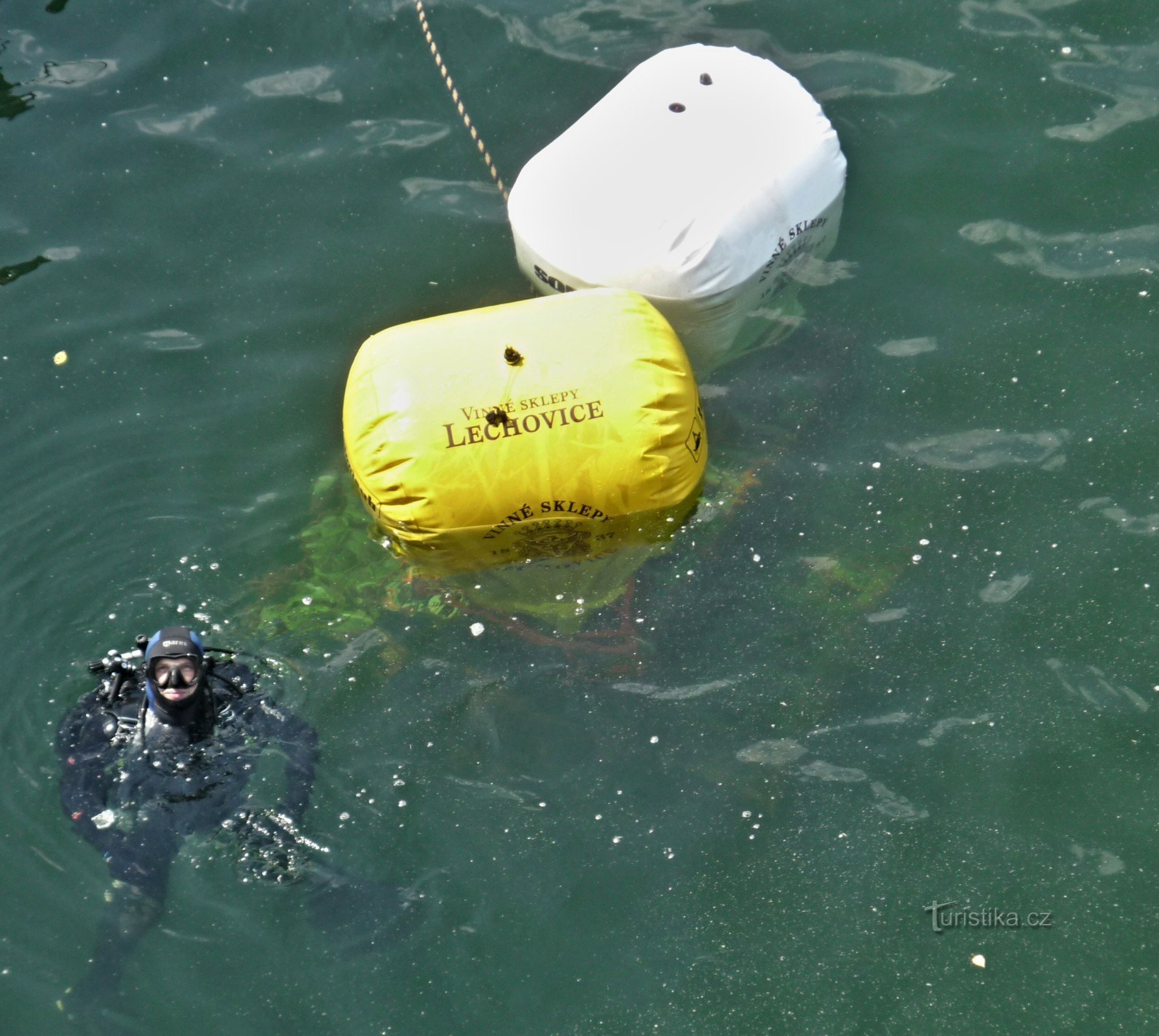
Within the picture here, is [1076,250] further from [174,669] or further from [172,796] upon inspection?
[172,796]

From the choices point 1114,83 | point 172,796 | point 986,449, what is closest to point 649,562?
point 986,449

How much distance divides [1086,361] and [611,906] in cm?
419

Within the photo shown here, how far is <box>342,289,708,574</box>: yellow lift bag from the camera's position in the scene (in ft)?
18.9

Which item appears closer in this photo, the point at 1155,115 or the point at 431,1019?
the point at 431,1019

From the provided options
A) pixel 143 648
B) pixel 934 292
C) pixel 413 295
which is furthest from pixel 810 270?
pixel 143 648

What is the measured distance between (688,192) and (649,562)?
6.46 feet

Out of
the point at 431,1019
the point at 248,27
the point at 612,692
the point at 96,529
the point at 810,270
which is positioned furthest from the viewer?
the point at 248,27

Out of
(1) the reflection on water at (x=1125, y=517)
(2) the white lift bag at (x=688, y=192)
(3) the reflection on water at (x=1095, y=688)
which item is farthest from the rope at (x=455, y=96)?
(3) the reflection on water at (x=1095, y=688)

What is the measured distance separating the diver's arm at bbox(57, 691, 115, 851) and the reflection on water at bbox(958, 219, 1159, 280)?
19.1 ft

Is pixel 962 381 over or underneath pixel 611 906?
over

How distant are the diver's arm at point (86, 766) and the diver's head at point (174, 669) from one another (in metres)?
0.53

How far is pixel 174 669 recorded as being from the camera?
538cm

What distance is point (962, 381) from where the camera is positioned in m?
7.12

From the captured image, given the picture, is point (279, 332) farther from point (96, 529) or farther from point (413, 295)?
point (96, 529)
